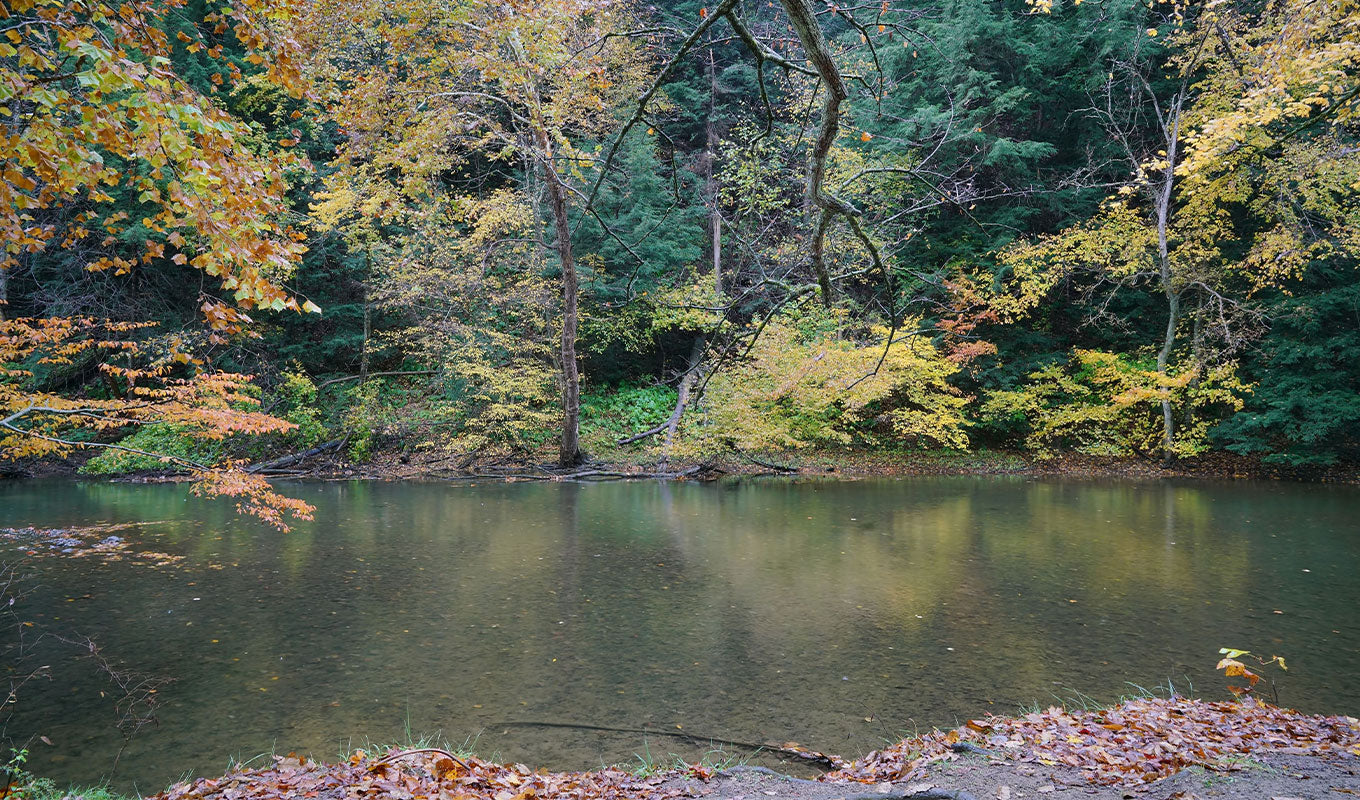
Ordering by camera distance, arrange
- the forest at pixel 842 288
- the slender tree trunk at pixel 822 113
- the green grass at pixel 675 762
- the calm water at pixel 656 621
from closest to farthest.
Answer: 1. the slender tree trunk at pixel 822 113
2. the green grass at pixel 675 762
3. the calm water at pixel 656 621
4. the forest at pixel 842 288

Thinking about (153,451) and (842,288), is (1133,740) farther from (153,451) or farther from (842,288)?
(153,451)

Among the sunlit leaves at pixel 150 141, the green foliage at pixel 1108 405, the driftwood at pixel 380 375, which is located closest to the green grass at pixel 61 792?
the sunlit leaves at pixel 150 141

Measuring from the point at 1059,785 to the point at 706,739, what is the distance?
1907mm

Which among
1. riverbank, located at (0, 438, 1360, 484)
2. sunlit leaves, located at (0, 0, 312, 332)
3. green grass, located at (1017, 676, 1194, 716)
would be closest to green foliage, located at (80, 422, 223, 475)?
riverbank, located at (0, 438, 1360, 484)

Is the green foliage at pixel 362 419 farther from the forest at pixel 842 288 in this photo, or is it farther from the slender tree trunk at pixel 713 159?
the slender tree trunk at pixel 713 159

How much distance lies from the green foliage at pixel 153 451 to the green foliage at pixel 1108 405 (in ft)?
61.7

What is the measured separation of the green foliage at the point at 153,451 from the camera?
15727 millimetres

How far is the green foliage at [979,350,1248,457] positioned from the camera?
53.6ft

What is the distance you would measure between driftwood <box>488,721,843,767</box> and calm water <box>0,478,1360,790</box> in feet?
0.22

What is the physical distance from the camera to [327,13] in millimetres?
9320

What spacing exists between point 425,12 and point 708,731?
912cm

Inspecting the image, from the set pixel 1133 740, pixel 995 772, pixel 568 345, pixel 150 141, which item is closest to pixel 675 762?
pixel 995 772

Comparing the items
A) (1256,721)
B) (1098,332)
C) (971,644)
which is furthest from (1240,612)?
(1098,332)

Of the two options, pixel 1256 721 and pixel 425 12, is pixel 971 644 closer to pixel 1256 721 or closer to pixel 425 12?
pixel 1256 721
